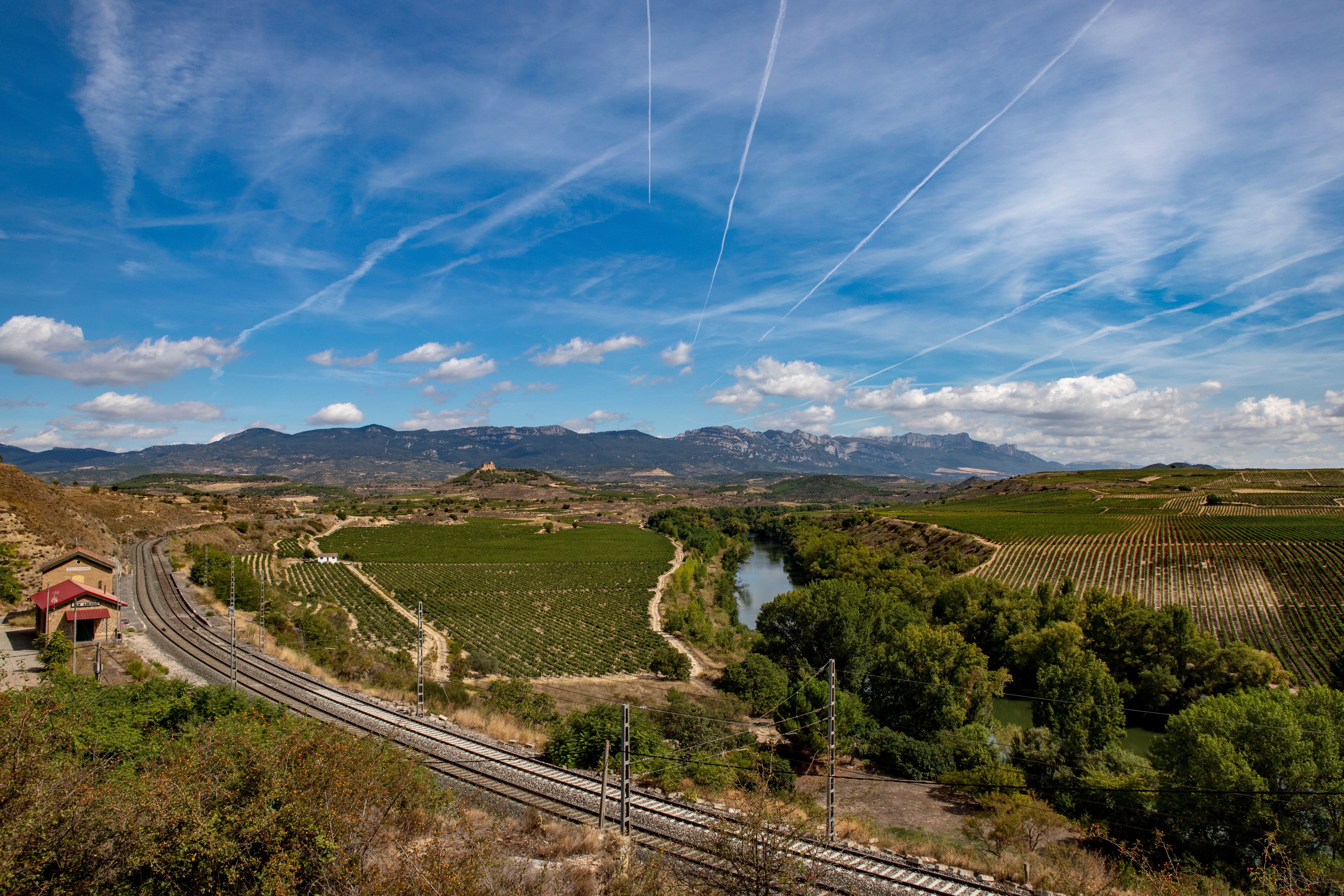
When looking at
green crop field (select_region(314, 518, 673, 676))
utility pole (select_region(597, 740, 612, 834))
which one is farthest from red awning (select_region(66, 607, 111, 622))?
utility pole (select_region(597, 740, 612, 834))

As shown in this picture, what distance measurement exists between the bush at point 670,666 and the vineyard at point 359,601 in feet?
55.3

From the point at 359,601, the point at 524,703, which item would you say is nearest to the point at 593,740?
the point at 524,703

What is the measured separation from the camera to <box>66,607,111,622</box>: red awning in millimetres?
27484

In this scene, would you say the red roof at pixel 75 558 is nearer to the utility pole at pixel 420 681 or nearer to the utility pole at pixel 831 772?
the utility pole at pixel 420 681

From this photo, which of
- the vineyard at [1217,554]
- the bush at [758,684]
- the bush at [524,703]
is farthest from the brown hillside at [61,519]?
the vineyard at [1217,554]

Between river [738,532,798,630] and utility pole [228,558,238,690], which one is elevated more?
utility pole [228,558,238,690]

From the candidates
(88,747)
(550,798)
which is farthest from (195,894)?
(550,798)

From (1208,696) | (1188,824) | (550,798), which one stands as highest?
(550,798)

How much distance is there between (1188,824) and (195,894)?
30.4 meters

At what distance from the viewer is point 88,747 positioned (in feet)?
43.1

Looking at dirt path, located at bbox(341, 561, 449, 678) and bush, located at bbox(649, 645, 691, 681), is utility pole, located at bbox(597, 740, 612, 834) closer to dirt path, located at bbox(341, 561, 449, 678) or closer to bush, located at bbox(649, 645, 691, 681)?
dirt path, located at bbox(341, 561, 449, 678)

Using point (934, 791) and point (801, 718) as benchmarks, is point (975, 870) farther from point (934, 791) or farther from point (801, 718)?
point (801, 718)

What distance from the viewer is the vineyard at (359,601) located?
4516cm

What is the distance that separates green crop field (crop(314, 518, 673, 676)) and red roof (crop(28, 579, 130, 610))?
21.1 m
